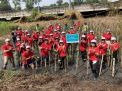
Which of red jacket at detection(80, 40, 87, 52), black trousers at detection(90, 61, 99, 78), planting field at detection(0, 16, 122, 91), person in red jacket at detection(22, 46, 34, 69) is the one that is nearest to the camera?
planting field at detection(0, 16, 122, 91)

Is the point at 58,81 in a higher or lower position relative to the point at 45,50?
lower

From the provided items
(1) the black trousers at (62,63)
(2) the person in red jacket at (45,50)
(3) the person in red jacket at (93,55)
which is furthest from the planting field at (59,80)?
(2) the person in red jacket at (45,50)

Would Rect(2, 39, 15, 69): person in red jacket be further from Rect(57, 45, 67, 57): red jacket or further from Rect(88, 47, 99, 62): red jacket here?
Rect(88, 47, 99, 62): red jacket

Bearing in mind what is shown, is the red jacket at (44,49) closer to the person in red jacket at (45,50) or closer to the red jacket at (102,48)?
the person in red jacket at (45,50)

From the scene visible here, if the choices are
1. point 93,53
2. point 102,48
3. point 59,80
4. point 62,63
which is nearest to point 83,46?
point 62,63

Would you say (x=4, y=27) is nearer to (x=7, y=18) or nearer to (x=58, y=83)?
(x=7, y=18)

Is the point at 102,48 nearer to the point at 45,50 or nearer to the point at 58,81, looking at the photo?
the point at 58,81

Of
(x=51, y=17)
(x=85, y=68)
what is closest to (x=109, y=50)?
(x=85, y=68)

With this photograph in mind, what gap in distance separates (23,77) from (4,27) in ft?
104

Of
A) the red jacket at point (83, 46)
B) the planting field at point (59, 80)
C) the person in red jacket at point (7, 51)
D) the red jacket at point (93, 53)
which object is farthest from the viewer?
the red jacket at point (83, 46)

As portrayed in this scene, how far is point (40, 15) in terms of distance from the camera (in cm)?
5506

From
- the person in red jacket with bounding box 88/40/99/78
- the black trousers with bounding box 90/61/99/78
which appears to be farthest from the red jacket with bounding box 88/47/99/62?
the black trousers with bounding box 90/61/99/78

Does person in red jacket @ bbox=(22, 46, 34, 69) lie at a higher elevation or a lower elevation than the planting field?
higher

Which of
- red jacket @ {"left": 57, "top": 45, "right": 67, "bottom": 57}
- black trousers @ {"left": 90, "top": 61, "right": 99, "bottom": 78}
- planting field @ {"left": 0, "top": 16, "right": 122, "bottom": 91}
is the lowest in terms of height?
planting field @ {"left": 0, "top": 16, "right": 122, "bottom": 91}
